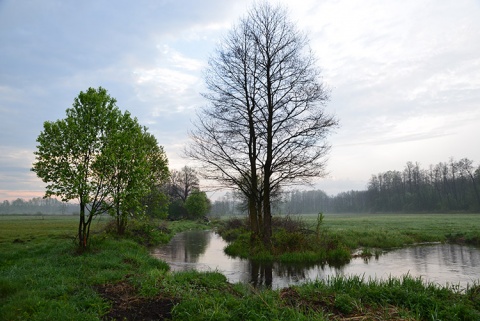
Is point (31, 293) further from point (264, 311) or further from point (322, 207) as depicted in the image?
point (322, 207)

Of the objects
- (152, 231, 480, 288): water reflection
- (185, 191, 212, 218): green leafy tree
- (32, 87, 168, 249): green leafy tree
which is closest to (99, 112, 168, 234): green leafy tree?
(32, 87, 168, 249): green leafy tree

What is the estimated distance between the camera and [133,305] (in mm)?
7113

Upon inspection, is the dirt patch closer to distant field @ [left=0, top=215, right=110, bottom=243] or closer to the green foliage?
distant field @ [left=0, top=215, right=110, bottom=243]

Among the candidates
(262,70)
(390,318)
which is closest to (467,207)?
(262,70)

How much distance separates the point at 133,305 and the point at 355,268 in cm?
1020

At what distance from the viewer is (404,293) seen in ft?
24.4

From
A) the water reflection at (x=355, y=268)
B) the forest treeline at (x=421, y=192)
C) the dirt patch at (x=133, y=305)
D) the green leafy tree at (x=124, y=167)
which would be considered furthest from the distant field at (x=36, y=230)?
the forest treeline at (x=421, y=192)

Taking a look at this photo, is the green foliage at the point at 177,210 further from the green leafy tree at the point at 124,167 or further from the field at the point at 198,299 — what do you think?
the field at the point at 198,299

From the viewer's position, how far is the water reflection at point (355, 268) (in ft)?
38.5

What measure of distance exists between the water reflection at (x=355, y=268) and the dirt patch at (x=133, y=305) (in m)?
4.27

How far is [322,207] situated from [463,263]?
16378 centimetres

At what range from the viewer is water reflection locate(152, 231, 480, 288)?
1174 cm

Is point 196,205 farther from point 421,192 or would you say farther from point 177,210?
point 421,192

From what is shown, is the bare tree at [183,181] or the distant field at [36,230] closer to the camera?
the distant field at [36,230]
